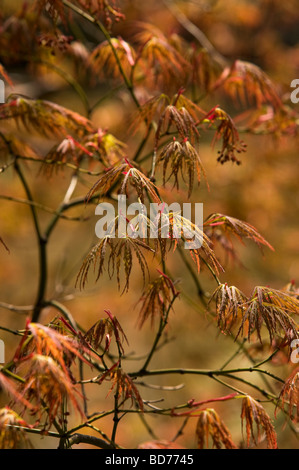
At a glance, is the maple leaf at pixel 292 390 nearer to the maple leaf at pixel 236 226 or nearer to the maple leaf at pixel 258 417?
the maple leaf at pixel 258 417

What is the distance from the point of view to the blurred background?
9.59 feet

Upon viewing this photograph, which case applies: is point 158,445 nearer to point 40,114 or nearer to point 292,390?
point 292,390

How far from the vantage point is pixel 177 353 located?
13.8 ft

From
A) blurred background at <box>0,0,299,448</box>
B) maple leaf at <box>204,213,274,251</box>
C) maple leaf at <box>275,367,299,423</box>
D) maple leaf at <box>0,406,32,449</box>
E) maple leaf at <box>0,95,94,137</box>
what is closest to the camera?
maple leaf at <box>0,406,32,449</box>

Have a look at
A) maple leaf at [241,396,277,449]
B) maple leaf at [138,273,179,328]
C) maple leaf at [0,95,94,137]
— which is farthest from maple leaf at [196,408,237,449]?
maple leaf at [0,95,94,137]

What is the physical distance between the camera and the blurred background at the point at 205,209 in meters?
2.92

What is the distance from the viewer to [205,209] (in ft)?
9.84

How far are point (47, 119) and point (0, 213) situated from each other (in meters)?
1.84

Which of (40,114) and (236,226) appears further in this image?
(40,114)

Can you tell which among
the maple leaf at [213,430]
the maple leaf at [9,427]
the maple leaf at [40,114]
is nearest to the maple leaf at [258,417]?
the maple leaf at [213,430]

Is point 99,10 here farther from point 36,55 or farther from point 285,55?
point 285,55

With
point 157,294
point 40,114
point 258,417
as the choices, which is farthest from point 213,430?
point 40,114

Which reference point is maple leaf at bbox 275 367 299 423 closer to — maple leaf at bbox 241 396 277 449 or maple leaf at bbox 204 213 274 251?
maple leaf at bbox 241 396 277 449
